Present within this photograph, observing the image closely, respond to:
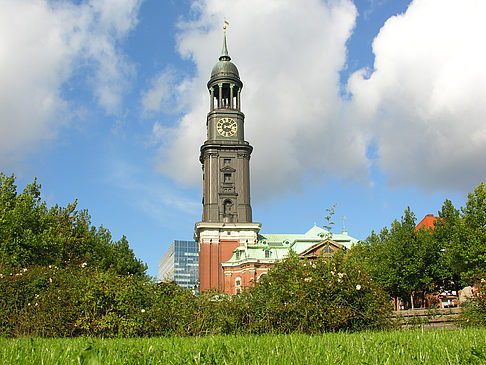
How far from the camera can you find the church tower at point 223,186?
68438 mm

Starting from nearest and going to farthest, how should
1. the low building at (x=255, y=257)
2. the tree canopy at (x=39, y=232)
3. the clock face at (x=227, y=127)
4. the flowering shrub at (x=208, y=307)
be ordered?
the flowering shrub at (x=208, y=307) < the tree canopy at (x=39, y=232) < the low building at (x=255, y=257) < the clock face at (x=227, y=127)

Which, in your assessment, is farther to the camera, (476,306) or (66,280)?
(66,280)

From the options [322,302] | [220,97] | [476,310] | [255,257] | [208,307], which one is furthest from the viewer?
[220,97]

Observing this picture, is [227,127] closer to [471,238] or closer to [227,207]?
[227,207]

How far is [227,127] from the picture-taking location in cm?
7269

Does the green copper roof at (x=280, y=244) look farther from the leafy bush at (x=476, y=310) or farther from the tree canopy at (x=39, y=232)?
the leafy bush at (x=476, y=310)

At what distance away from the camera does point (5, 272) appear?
1593 centimetres

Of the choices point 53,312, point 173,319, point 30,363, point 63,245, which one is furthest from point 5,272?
point 63,245

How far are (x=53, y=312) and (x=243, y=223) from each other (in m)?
56.5

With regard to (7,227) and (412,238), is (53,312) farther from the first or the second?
(412,238)

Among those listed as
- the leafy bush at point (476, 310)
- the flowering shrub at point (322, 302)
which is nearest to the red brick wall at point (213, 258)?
the leafy bush at point (476, 310)

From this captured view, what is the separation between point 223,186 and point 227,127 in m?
10.1

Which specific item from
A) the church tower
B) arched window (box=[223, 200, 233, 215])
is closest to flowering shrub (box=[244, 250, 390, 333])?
the church tower

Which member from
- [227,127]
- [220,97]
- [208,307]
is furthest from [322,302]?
[220,97]
